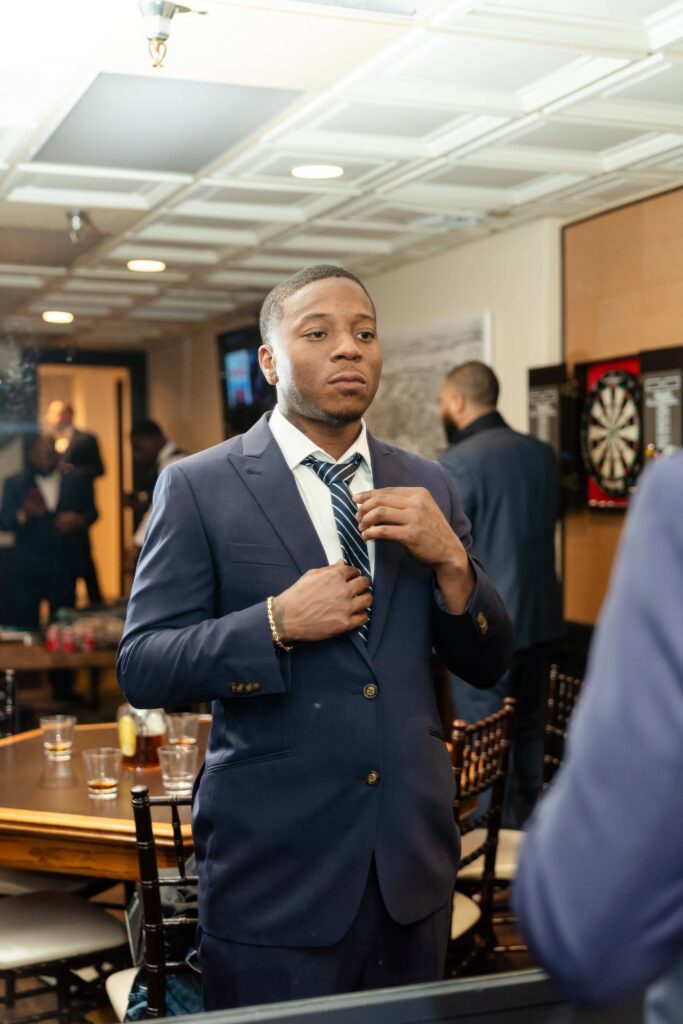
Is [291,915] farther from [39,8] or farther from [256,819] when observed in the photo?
[39,8]

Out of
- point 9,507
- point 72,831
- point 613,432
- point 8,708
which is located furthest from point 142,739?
point 9,507

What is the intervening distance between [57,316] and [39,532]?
1633 millimetres

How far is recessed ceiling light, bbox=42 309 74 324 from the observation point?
288 inches

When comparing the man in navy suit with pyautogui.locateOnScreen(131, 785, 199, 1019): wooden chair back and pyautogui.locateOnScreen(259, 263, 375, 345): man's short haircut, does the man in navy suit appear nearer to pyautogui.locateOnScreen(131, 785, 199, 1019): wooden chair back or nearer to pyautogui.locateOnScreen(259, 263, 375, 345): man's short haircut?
pyautogui.locateOnScreen(259, 263, 375, 345): man's short haircut

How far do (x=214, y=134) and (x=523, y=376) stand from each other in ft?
7.33

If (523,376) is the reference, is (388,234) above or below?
above

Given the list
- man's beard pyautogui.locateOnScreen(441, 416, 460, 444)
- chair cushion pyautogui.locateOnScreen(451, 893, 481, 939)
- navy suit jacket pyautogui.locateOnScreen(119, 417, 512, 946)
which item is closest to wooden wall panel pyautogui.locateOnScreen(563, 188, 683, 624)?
man's beard pyautogui.locateOnScreen(441, 416, 460, 444)

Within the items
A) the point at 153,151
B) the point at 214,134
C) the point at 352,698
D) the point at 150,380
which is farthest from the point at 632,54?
the point at 150,380

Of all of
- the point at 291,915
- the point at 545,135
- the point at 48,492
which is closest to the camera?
the point at 291,915

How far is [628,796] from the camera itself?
0.58 m

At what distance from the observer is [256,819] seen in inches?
63.9

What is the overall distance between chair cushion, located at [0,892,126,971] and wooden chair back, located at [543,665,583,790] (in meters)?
1.32

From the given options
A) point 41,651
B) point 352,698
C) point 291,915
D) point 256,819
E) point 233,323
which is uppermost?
point 233,323

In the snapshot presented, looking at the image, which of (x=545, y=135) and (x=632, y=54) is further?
(x=545, y=135)
